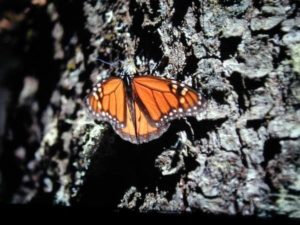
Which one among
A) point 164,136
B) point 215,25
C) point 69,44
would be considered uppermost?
point 69,44

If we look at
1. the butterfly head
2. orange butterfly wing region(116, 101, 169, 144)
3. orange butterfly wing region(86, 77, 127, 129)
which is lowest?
orange butterfly wing region(116, 101, 169, 144)

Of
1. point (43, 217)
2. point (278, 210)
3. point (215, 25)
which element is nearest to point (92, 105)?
point (43, 217)

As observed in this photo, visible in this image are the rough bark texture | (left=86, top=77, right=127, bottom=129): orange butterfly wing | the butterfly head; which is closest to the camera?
the rough bark texture

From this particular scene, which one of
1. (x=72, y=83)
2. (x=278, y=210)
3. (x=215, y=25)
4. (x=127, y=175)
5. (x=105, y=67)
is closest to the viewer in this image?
(x=278, y=210)

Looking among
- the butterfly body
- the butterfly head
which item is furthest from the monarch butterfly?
the butterfly head

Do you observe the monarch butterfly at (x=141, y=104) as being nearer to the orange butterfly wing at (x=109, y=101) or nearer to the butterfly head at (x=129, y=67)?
the orange butterfly wing at (x=109, y=101)

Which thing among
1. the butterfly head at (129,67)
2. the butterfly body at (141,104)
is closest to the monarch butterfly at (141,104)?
the butterfly body at (141,104)

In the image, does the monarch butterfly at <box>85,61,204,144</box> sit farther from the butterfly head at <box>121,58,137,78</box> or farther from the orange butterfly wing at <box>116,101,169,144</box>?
the butterfly head at <box>121,58,137,78</box>

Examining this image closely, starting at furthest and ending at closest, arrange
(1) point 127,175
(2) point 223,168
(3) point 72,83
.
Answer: (3) point 72,83 < (1) point 127,175 < (2) point 223,168

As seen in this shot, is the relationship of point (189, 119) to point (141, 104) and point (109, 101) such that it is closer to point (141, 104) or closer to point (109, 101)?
point (141, 104)

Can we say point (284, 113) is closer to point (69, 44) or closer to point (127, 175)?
point (127, 175)
